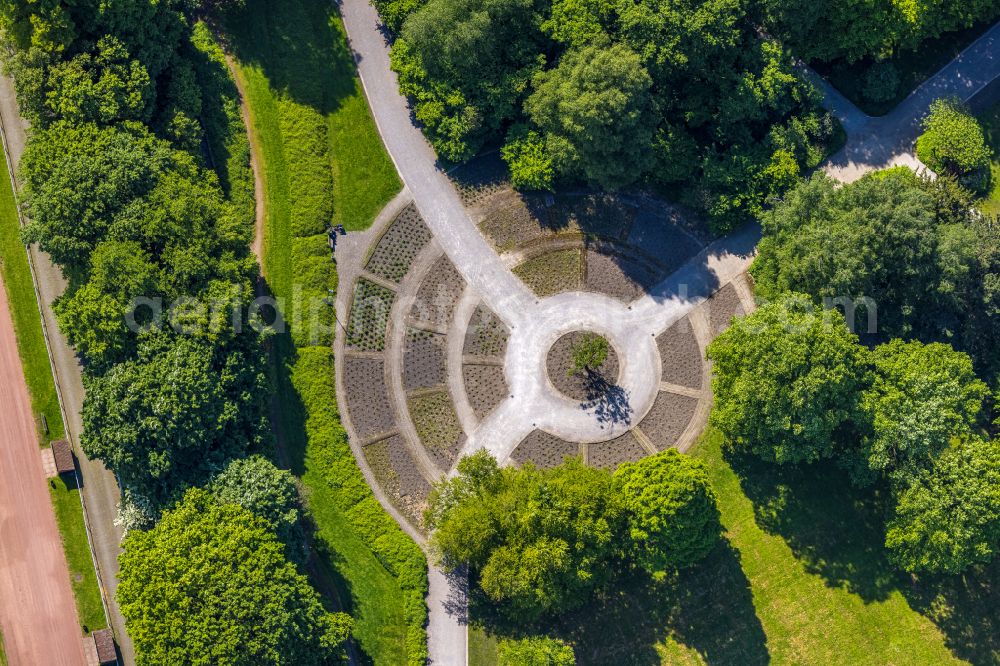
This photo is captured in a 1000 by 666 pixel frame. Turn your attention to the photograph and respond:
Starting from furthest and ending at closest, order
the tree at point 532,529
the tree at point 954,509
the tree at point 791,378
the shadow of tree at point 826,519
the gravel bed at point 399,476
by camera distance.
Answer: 1. the gravel bed at point 399,476
2. the shadow of tree at point 826,519
3. the tree at point 791,378
4. the tree at point 532,529
5. the tree at point 954,509

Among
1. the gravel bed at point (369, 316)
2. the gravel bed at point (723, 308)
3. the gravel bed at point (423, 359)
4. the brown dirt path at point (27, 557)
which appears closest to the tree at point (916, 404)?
the gravel bed at point (723, 308)

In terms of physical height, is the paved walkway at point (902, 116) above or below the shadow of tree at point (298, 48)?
below

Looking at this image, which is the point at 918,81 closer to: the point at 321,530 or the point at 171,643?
the point at 321,530

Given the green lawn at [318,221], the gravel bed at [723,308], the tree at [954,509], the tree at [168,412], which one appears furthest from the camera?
the gravel bed at [723,308]

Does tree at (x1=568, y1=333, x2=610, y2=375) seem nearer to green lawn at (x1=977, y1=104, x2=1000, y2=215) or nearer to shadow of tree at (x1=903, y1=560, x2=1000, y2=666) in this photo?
shadow of tree at (x1=903, y1=560, x2=1000, y2=666)

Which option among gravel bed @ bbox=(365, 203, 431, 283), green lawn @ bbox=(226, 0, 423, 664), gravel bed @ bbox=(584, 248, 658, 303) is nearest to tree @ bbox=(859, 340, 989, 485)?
gravel bed @ bbox=(584, 248, 658, 303)

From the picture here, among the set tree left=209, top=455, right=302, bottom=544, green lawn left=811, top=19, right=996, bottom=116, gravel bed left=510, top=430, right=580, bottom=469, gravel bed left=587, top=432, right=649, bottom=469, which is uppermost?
green lawn left=811, top=19, right=996, bottom=116

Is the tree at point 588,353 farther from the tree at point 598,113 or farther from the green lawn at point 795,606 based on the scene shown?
the green lawn at point 795,606

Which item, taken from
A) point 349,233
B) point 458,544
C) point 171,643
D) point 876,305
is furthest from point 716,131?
point 171,643

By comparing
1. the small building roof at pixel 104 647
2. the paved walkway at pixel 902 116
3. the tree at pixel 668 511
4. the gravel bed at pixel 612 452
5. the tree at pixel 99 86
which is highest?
the tree at pixel 99 86
